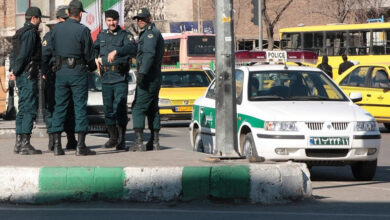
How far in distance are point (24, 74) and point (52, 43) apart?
2.25ft

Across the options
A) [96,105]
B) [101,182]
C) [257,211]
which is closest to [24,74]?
[101,182]

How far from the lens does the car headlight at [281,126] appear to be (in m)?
11.8

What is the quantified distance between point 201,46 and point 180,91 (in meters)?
20.9

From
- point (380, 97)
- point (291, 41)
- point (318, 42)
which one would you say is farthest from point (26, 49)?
point (291, 41)

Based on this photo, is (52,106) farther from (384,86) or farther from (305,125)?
(384,86)

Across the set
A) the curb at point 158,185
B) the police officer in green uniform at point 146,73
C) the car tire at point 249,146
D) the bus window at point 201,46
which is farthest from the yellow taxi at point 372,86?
the bus window at point 201,46

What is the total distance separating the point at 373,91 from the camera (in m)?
21.9

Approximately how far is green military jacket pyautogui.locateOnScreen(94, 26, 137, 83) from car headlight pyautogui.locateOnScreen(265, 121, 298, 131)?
235 cm

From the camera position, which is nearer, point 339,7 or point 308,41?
point 308,41

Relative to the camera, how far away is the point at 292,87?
514 inches

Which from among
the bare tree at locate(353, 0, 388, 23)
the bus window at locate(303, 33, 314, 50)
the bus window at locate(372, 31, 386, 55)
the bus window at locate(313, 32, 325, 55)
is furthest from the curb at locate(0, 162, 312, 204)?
the bare tree at locate(353, 0, 388, 23)

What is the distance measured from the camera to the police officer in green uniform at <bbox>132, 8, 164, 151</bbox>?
12.3m

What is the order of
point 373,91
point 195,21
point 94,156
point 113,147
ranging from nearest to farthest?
point 94,156, point 113,147, point 373,91, point 195,21

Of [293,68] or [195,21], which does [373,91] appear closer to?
[293,68]
